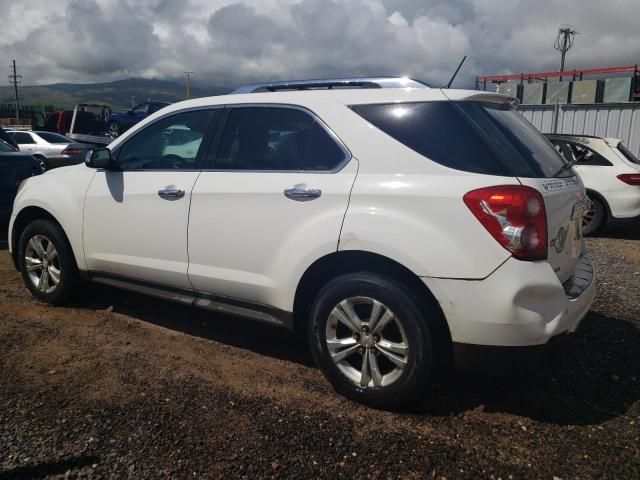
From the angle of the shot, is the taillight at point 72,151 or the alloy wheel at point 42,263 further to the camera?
the taillight at point 72,151

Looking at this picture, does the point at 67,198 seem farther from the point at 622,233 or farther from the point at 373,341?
the point at 622,233

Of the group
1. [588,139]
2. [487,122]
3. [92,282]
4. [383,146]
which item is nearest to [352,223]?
[383,146]

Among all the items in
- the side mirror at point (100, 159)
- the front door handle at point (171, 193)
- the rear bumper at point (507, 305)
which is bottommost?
the rear bumper at point (507, 305)

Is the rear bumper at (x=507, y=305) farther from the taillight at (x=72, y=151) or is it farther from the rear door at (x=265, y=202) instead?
the taillight at (x=72, y=151)

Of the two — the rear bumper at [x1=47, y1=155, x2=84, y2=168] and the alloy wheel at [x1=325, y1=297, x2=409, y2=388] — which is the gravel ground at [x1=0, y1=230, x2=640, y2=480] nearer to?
the alloy wheel at [x1=325, y1=297, x2=409, y2=388]

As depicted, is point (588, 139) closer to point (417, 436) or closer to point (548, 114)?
point (417, 436)

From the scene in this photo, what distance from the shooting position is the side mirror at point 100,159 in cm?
400

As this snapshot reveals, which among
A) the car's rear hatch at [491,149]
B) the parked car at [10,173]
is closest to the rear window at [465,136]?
the car's rear hatch at [491,149]

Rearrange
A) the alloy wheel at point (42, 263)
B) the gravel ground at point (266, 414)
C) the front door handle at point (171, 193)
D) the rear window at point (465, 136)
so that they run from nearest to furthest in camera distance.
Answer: the gravel ground at point (266, 414) < the rear window at point (465, 136) < the front door handle at point (171, 193) < the alloy wheel at point (42, 263)

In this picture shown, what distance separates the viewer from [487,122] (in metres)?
2.88

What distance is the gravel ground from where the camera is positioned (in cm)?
250

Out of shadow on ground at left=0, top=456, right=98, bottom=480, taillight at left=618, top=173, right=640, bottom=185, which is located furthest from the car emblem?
taillight at left=618, top=173, right=640, bottom=185

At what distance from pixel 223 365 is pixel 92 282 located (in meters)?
1.50

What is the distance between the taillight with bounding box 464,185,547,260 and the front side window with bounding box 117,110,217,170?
6.32 feet
